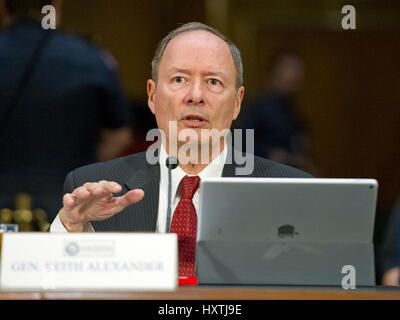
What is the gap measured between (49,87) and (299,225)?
5.18 ft

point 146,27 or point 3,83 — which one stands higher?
point 146,27

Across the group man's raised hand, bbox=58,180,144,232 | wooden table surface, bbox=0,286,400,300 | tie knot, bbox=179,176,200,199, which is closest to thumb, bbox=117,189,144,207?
man's raised hand, bbox=58,180,144,232

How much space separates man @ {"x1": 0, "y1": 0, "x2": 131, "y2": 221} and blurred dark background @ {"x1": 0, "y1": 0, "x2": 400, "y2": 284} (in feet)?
8.37

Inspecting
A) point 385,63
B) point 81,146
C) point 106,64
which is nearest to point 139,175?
point 81,146

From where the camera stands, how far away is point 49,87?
3.15 m

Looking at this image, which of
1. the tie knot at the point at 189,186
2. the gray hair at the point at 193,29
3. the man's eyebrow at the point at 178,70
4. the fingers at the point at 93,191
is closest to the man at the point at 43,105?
the gray hair at the point at 193,29

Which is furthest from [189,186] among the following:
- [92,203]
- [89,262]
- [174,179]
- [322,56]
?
[322,56]

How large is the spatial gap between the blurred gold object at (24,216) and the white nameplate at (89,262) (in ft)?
4.31

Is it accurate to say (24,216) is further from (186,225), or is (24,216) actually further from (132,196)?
(132,196)

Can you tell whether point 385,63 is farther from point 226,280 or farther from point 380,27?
point 226,280

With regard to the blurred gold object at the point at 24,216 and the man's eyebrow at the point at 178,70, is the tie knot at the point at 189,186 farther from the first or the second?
the blurred gold object at the point at 24,216

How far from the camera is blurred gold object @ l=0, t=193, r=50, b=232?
3.06 metres

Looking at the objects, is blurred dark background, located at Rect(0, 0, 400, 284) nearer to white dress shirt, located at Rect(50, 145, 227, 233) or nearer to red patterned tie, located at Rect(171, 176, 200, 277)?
white dress shirt, located at Rect(50, 145, 227, 233)

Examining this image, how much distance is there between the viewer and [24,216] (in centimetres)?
307
